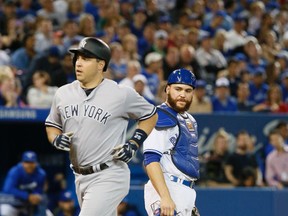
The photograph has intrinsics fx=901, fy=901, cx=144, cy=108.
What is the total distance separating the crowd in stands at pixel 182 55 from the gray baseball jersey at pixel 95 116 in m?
5.06

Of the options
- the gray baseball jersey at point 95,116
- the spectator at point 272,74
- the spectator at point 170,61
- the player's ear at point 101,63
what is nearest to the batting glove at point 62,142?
the gray baseball jersey at point 95,116

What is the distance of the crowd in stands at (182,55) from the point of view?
12008mm

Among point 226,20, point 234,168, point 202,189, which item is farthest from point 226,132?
point 226,20

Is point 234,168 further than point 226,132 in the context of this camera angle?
No

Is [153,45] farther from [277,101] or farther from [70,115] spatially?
[70,115]

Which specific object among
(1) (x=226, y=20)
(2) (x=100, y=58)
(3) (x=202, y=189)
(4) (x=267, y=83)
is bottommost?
(3) (x=202, y=189)

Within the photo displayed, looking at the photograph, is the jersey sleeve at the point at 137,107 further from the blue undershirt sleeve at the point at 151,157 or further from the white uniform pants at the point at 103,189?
the white uniform pants at the point at 103,189

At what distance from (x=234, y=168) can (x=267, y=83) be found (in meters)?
3.74

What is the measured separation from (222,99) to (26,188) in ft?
12.0

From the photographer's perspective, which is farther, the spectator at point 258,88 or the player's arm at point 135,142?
the spectator at point 258,88

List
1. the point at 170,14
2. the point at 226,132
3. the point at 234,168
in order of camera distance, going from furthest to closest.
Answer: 1. the point at 170,14
2. the point at 226,132
3. the point at 234,168

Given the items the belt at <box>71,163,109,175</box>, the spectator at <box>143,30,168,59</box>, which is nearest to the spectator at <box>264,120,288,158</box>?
the spectator at <box>143,30,168,59</box>

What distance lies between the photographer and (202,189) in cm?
1040

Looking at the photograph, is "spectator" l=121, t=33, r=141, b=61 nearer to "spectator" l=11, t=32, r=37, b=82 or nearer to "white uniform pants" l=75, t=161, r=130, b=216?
"spectator" l=11, t=32, r=37, b=82
